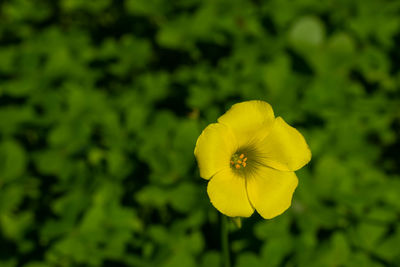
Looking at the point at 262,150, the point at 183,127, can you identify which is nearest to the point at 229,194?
the point at 262,150

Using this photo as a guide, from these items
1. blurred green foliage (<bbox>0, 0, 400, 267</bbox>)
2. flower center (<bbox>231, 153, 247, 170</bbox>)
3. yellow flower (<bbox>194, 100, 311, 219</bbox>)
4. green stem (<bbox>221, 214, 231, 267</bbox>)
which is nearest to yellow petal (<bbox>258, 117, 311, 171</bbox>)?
yellow flower (<bbox>194, 100, 311, 219</bbox>)

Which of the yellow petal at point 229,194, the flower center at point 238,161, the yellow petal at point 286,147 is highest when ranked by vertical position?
Result: the yellow petal at point 286,147

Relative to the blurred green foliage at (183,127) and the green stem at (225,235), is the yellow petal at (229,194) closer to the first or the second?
the green stem at (225,235)

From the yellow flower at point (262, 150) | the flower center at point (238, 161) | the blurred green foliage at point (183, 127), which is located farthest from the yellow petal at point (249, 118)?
the blurred green foliage at point (183, 127)

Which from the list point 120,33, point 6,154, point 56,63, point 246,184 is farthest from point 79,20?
point 246,184

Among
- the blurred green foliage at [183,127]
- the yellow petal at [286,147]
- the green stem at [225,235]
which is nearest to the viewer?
the yellow petal at [286,147]

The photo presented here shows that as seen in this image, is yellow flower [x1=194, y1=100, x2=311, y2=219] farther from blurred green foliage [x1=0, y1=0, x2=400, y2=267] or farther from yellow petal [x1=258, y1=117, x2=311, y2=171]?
blurred green foliage [x1=0, y1=0, x2=400, y2=267]
